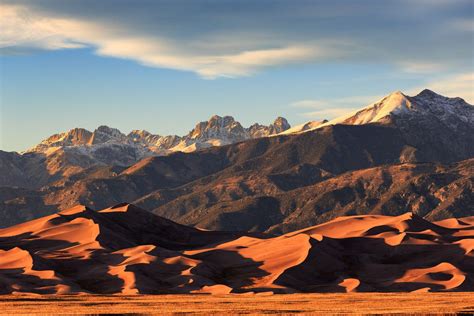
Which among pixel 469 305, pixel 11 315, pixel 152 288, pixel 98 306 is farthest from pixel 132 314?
pixel 152 288

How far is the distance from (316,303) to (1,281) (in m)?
85.7

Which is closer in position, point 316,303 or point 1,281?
point 316,303

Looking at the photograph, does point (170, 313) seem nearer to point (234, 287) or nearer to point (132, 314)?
point (132, 314)

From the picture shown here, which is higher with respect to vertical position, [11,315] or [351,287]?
[11,315]

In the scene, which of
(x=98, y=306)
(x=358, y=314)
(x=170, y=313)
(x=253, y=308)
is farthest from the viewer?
Answer: (x=98, y=306)

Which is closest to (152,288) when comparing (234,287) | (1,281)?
(234,287)

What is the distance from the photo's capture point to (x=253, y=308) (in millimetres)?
116500

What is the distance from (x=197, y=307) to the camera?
121500 millimetres

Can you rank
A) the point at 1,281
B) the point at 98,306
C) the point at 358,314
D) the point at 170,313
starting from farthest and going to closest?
the point at 1,281 → the point at 98,306 → the point at 170,313 → the point at 358,314

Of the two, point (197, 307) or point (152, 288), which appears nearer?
point (197, 307)

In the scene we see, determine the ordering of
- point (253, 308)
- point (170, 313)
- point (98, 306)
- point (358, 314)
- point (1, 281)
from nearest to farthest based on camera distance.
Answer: point (358, 314) → point (170, 313) → point (253, 308) → point (98, 306) → point (1, 281)

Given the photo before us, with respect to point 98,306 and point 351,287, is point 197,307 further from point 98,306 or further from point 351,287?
point 351,287

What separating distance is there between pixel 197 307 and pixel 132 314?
1816 cm

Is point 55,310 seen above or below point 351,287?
above
